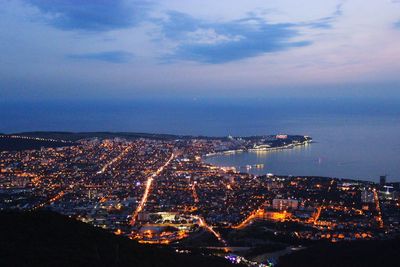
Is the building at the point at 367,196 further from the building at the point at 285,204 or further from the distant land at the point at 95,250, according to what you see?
the distant land at the point at 95,250

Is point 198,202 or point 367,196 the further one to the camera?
point 367,196

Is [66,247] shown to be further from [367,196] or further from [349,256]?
[367,196]

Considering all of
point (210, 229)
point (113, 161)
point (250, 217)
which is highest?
point (113, 161)

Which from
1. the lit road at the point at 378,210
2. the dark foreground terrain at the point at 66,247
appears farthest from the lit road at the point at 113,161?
the dark foreground terrain at the point at 66,247

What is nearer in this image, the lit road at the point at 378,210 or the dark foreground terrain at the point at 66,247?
the dark foreground terrain at the point at 66,247

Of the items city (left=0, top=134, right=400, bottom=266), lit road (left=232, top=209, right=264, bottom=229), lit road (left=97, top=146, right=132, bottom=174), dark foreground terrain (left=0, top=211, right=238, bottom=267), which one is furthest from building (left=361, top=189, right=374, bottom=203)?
lit road (left=97, top=146, right=132, bottom=174)

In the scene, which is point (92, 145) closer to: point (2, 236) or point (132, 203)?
point (132, 203)

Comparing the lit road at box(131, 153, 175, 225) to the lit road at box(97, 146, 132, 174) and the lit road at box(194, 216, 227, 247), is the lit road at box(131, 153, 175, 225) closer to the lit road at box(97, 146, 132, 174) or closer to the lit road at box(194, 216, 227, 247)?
the lit road at box(194, 216, 227, 247)

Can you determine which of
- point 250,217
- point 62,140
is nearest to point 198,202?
point 250,217
